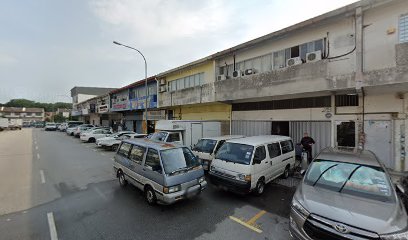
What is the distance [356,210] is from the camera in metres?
3.48

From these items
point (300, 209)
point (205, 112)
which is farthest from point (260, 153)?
point (205, 112)

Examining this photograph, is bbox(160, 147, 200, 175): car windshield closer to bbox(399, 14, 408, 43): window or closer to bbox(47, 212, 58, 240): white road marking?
bbox(47, 212, 58, 240): white road marking

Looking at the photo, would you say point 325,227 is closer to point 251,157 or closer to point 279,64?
point 251,157

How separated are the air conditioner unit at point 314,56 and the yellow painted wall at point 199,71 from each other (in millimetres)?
6721

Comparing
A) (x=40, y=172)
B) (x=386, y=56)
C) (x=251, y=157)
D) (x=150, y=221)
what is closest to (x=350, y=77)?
(x=386, y=56)

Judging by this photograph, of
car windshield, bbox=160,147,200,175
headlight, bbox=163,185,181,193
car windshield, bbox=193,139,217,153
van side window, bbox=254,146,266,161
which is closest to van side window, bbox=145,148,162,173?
car windshield, bbox=160,147,200,175

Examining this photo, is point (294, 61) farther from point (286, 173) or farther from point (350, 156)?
point (350, 156)

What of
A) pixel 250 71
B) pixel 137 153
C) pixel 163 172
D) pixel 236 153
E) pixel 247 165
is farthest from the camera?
pixel 250 71

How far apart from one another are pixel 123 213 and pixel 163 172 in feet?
4.83

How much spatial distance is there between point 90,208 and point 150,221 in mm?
2036

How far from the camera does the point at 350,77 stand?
7.99m

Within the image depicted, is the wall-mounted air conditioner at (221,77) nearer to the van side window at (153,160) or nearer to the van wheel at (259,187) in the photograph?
the van wheel at (259,187)

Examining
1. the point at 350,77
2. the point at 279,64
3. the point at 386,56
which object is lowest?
the point at 350,77

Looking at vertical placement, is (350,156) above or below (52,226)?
above
